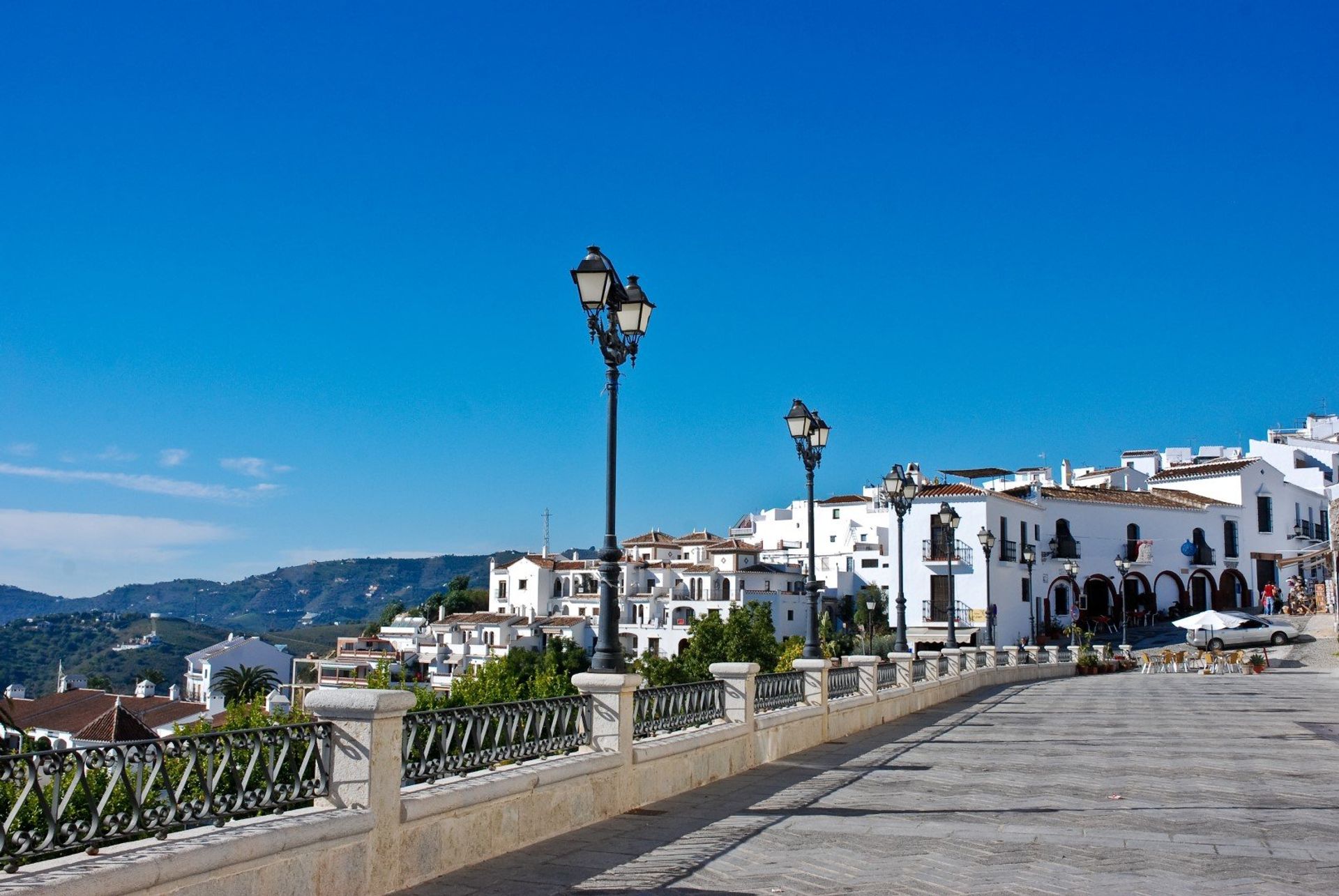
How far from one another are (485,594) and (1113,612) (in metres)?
69.1

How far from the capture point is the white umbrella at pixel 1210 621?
40.8m

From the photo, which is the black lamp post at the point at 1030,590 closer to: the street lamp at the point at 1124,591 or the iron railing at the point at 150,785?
the street lamp at the point at 1124,591

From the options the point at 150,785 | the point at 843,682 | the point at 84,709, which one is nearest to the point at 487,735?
the point at 150,785

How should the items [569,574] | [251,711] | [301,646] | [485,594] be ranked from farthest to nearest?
[301,646] < [485,594] < [569,574] < [251,711]

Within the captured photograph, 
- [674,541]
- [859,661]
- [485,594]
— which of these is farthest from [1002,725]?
[485,594]

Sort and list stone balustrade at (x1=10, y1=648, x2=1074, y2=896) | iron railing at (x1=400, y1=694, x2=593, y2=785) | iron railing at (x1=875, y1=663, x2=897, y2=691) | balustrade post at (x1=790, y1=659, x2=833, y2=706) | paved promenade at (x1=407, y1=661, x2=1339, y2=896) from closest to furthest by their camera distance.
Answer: stone balustrade at (x1=10, y1=648, x2=1074, y2=896) → paved promenade at (x1=407, y1=661, x2=1339, y2=896) → iron railing at (x1=400, y1=694, x2=593, y2=785) → balustrade post at (x1=790, y1=659, x2=833, y2=706) → iron railing at (x1=875, y1=663, x2=897, y2=691)

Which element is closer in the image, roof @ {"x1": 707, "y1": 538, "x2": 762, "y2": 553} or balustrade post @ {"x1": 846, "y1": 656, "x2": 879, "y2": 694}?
balustrade post @ {"x1": 846, "y1": 656, "x2": 879, "y2": 694}

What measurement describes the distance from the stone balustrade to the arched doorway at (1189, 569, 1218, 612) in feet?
178

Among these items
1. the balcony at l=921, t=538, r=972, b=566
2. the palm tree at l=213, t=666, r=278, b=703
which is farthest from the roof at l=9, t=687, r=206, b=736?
the balcony at l=921, t=538, r=972, b=566

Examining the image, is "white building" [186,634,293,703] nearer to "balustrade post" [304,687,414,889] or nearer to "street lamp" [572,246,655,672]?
"street lamp" [572,246,655,672]

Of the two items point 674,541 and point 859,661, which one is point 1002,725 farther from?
point 674,541

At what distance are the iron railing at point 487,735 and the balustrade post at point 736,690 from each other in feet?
10.4

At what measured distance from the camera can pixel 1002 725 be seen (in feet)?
55.5

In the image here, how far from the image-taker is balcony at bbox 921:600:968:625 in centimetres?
5200
